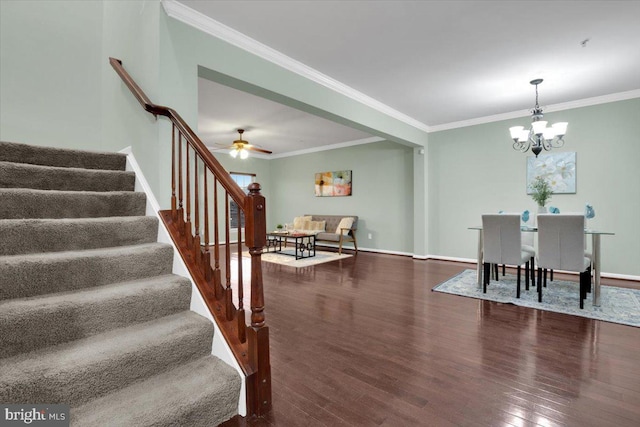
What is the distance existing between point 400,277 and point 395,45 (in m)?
3.21

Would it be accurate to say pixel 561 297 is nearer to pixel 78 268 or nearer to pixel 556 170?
pixel 556 170

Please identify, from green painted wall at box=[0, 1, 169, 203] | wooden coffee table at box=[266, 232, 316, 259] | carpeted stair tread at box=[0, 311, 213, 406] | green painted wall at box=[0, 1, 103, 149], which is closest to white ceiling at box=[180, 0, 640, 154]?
green painted wall at box=[0, 1, 169, 203]

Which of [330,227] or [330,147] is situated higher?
[330,147]

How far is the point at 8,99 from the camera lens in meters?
3.06

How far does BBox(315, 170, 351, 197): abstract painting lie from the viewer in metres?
7.87

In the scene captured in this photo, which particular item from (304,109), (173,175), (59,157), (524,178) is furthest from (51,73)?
(524,178)

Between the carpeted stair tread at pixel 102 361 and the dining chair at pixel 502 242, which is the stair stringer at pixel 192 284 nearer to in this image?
the carpeted stair tread at pixel 102 361

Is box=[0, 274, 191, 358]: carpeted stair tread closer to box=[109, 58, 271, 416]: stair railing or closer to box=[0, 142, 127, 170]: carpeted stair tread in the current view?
box=[109, 58, 271, 416]: stair railing

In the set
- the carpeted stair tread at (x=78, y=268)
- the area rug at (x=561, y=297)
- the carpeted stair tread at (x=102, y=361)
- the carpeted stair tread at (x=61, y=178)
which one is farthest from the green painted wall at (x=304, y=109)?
the area rug at (x=561, y=297)

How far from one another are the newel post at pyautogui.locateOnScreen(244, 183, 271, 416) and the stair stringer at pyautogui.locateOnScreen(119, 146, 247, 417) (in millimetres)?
58

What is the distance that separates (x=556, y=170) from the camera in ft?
16.2

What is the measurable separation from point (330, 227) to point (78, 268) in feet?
20.9

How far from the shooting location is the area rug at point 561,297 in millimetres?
3072

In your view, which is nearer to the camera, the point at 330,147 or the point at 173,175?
the point at 173,175
